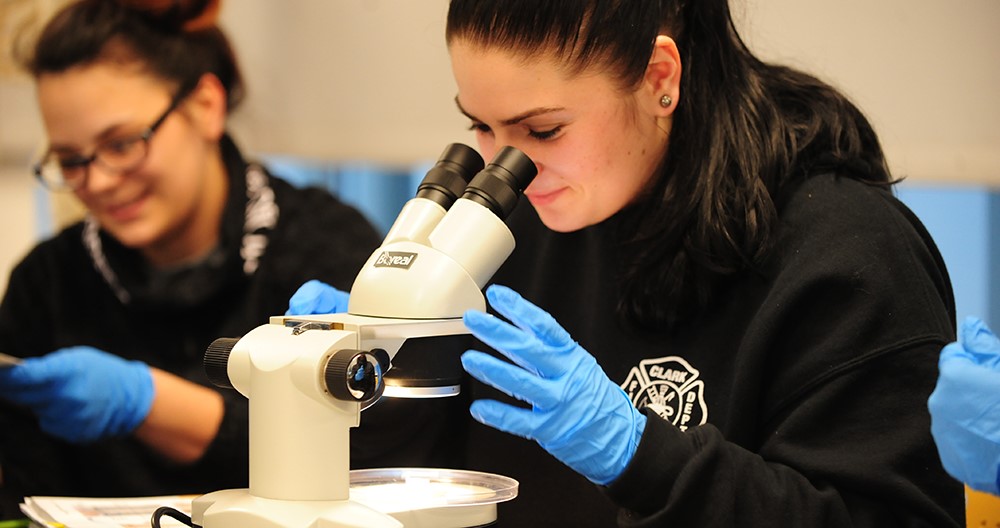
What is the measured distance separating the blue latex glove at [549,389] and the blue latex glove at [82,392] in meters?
1.06

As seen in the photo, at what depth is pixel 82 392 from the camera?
1809 mm

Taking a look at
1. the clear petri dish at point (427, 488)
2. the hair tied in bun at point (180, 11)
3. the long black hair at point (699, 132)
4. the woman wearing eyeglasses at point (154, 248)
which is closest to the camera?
the clear petri dish at point (427, 488)

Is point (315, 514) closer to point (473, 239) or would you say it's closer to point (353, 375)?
point (353, 375)

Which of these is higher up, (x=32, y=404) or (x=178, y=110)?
(x=178, y=110)

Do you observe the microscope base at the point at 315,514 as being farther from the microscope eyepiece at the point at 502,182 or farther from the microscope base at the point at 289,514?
the microscope eyepiece at the point at 502,182

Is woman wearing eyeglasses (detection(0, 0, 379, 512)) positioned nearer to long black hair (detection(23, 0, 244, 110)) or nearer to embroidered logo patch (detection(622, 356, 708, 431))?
long black hair (detection(23, 0, 244, 110))

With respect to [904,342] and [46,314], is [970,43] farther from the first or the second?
[46,314]

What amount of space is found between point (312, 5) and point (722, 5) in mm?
1605

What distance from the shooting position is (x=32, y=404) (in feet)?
6.06

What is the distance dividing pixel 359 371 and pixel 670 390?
533 mm

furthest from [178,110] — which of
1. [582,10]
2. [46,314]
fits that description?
[582,10]

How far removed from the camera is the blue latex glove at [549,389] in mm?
981

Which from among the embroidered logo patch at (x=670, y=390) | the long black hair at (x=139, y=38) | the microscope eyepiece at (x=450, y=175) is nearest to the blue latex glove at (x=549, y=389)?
the microscope eyepiece at (x=450, y=175)

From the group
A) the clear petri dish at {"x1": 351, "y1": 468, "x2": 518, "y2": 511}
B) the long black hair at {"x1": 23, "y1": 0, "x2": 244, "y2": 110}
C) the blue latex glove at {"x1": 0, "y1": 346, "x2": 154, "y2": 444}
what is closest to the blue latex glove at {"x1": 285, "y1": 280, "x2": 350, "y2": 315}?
the clear petri dish at {"x1": 351, "y1": 468, "x2": 518, "y2": 511}
